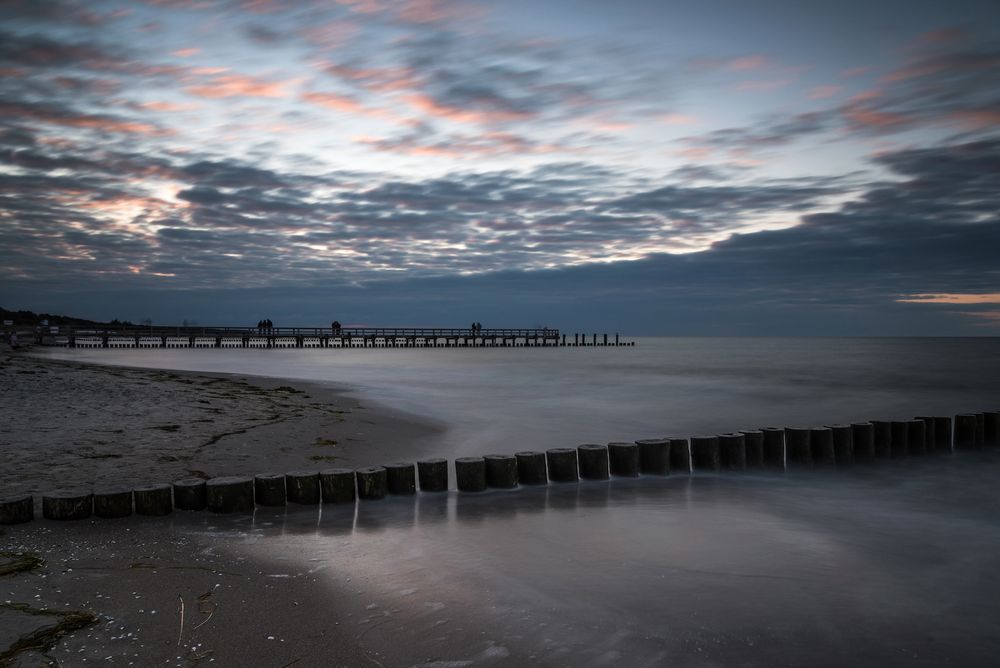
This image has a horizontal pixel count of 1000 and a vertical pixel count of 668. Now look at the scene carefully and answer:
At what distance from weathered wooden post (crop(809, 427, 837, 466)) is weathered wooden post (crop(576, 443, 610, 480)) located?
390 centimetres

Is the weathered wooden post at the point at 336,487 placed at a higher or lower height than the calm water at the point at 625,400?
higher

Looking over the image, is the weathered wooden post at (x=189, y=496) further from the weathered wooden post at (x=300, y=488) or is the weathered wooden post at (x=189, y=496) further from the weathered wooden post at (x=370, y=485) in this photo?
the weathered wooden post at (x=370, y=485)

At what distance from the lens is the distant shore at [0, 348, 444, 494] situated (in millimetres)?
8531

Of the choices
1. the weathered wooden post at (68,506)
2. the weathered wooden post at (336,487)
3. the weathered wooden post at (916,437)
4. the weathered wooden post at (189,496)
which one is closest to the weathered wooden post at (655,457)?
the weathered wooden post at (336,487)

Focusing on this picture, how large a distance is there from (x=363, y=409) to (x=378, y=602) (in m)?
12.9

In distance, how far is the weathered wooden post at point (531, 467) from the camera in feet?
27.8

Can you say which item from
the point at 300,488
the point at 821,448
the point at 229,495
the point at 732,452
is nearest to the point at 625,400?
the point at 821,448

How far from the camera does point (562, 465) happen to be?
8.72 meters

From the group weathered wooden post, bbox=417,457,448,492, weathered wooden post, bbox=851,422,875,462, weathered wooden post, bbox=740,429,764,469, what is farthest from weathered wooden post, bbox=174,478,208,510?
weathered wooden post, bbox=851,422,875,462

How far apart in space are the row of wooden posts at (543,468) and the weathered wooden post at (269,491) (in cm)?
1

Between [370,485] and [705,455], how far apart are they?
5137 mm

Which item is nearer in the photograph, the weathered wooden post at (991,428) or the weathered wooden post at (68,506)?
the weathered wooden post at (68,506)

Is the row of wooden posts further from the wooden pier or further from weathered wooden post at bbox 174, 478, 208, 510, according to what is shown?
the wooden pier

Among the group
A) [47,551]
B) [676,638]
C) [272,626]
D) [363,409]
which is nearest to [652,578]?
[676,638]
